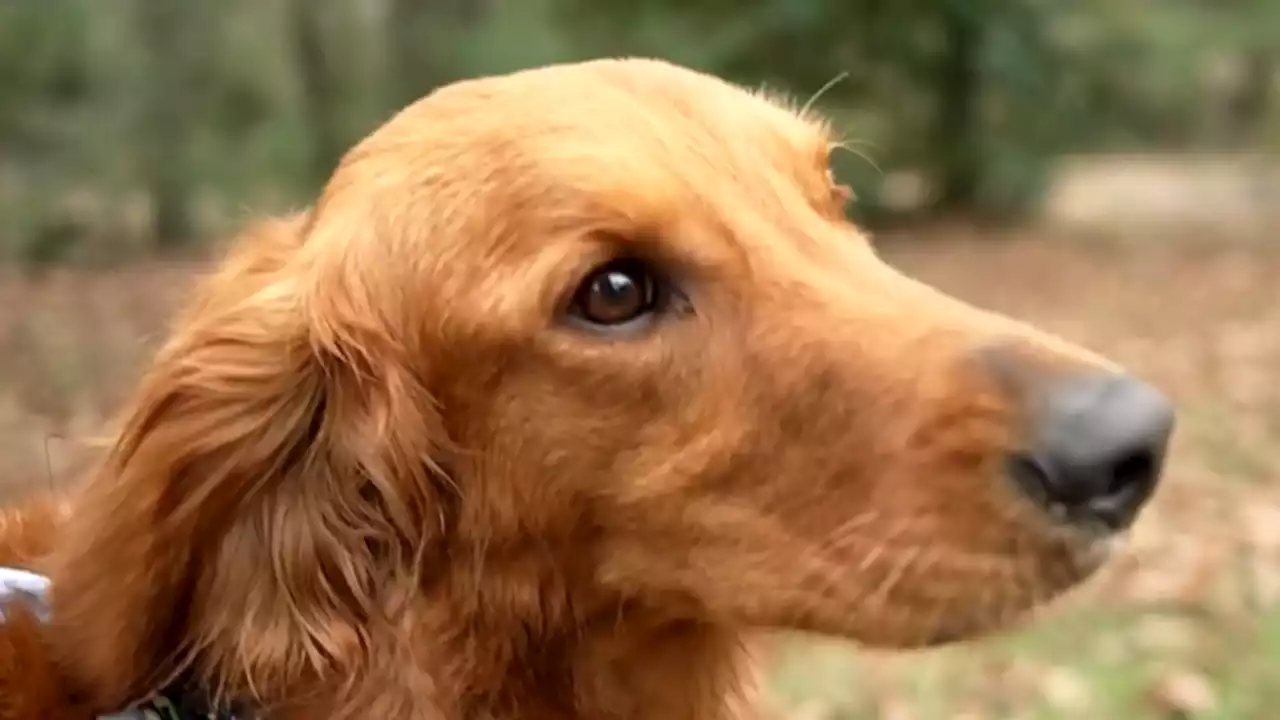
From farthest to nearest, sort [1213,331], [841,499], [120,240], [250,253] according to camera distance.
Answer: [120,240]
[1213,331]
[250,253]
[841,499]

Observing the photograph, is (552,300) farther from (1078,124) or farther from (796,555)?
(1078,124)

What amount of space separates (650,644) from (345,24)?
2010 cm

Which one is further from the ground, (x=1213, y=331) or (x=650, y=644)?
(x=650, y=644)

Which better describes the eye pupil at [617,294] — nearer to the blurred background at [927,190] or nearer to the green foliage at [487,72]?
the blurred background at [927,190]

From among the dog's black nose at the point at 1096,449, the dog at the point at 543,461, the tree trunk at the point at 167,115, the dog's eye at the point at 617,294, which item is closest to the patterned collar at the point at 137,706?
the dog at the point at 543,461

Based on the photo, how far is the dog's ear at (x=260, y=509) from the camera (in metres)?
2.51

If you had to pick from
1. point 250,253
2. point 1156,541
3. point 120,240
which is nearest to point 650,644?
point 250,253

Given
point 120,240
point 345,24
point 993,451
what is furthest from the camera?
Result: point 345,24

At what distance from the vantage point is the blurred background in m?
5.84

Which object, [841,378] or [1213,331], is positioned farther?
[1213,331]

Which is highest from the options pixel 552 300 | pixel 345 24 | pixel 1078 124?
pixel 552 300

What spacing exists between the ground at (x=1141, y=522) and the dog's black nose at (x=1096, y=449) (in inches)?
13.2

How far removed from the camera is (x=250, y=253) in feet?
9.96

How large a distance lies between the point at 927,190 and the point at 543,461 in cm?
2369
